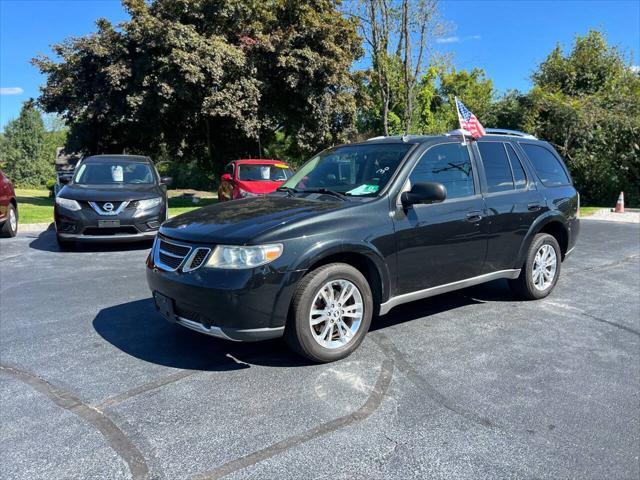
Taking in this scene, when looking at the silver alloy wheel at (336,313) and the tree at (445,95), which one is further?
the tree at (445,95)

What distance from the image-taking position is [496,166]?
5.35m

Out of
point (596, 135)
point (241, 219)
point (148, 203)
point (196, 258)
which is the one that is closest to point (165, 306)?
point (196, 258)

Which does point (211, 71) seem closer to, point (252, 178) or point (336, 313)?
point (252, 178)

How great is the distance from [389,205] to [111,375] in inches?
99.6

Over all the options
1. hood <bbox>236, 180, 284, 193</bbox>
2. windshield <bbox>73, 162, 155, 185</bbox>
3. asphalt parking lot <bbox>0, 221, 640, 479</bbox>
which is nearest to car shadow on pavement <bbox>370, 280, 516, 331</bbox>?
asphalt parking lot <bbox>0, 221, 640, 479</bbox>

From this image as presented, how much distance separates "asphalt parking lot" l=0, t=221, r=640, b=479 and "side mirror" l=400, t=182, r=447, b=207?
124 cm

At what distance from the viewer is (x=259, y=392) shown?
3506mm

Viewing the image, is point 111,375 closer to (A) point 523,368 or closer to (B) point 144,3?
(A) point 523,368

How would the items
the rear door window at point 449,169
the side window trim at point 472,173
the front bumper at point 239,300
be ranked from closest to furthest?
1. the front bumper at point 239,300
2. the side window trim at point 472,173
3. the rear door window at point 449,169

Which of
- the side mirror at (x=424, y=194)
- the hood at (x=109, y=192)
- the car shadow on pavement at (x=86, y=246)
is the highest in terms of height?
the side mirror at (x=424, y=194)

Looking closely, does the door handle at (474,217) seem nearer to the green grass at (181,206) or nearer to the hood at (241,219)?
the hood at (241,219)

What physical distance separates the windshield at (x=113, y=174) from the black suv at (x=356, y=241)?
17.7ft

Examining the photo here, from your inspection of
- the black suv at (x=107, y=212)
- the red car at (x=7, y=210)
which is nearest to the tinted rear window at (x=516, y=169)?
the black suv at (x=107, y=212)

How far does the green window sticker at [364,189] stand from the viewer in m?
4.45
